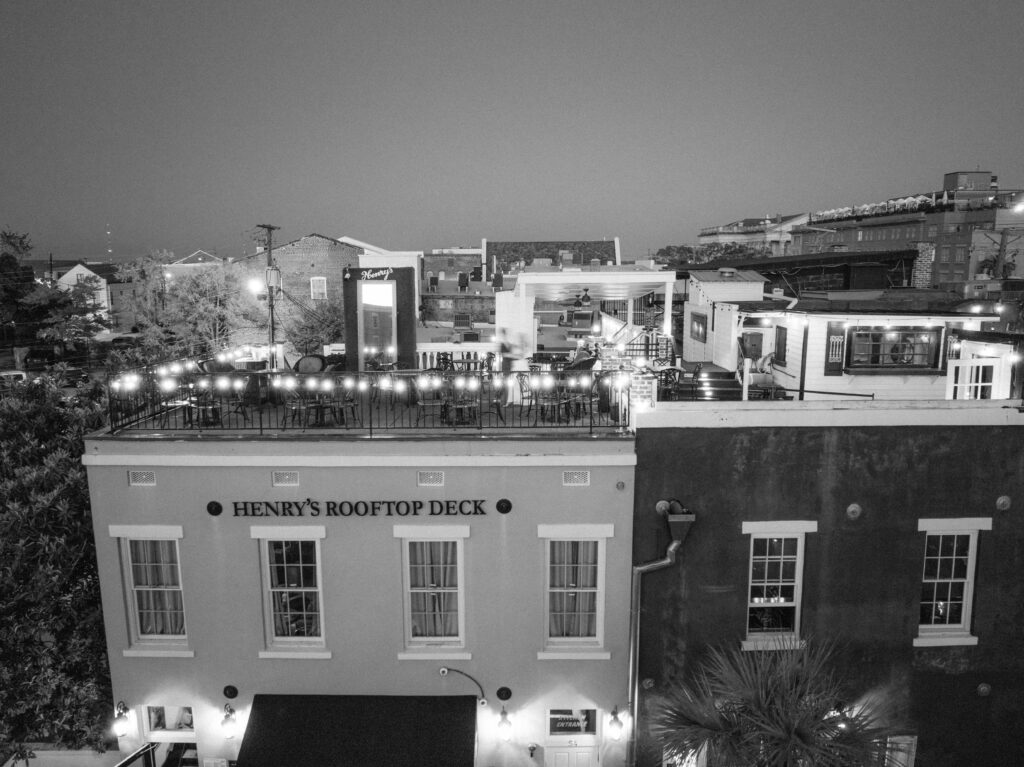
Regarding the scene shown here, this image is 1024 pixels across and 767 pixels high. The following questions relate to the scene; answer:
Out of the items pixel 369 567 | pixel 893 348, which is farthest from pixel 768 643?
pixel 893 348

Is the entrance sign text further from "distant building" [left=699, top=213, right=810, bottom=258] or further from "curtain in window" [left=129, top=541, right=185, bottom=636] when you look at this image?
"distant building" [left=699, top=213, right=810, bottom=258]

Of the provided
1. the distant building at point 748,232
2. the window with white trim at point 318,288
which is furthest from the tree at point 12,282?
the distant building at point 748,232

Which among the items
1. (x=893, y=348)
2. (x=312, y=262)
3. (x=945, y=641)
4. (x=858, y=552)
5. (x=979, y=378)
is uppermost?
(x=312, y=262)

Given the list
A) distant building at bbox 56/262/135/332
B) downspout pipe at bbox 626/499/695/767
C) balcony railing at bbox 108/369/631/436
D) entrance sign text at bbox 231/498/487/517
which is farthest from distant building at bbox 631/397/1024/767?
distant building at bbox 56/262/135/332

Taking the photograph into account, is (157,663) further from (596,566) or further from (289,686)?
(596,566)

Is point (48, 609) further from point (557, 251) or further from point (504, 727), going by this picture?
point (557, 251)

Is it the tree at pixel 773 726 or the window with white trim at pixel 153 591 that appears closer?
the tree at pixel 773 726

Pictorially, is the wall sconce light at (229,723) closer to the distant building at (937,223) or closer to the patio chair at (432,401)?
the patio chair at (432,401)
